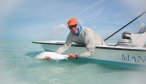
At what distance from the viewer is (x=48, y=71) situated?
92 cm

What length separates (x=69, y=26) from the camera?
2.98ft

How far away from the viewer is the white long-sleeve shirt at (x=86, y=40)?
931 millimetres

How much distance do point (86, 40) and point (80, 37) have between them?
3 centimetres

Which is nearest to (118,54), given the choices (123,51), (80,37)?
(123,51)

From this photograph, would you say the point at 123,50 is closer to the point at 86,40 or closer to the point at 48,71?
the point at 86,40

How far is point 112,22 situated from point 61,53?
0.56ft

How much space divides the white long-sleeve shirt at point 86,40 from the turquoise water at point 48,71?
4 centimetres

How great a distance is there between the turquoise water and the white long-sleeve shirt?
0.04 meters

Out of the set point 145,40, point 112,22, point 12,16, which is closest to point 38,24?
point 12,16

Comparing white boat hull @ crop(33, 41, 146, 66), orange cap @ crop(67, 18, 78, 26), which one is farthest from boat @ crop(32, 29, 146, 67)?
orange cap @ crop(67, 18, 78, 26)

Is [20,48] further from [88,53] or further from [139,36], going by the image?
[139,36]

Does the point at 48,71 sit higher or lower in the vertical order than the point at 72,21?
lower

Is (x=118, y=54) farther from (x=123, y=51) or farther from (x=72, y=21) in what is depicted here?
(x=72, y=21)

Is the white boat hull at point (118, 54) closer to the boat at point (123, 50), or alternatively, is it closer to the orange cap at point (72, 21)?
the boat at point (123, 50)
